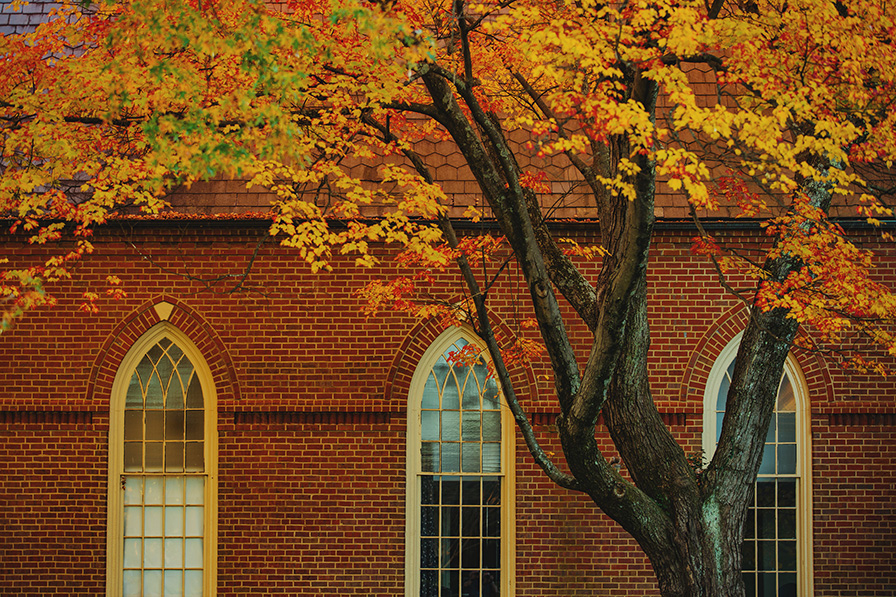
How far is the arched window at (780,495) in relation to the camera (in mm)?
8695

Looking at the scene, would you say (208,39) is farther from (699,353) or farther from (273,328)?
(699,353)

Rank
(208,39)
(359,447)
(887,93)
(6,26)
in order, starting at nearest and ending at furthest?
(208,39), (887,93), (359,447), (6,26)

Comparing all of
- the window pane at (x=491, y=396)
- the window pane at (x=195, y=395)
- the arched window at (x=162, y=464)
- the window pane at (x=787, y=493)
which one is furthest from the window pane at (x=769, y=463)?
the window pane at (x=195, y=395)

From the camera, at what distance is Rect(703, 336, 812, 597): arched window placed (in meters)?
8.70

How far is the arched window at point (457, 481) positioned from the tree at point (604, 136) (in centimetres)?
278

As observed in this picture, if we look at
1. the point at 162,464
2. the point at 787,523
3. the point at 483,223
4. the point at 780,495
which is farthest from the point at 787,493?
the point at 162,464

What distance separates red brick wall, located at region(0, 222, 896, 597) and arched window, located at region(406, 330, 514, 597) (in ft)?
0.69

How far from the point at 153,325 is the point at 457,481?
13.4 ft

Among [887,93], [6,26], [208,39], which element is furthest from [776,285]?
[6,26]

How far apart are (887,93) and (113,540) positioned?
9001 millimetres

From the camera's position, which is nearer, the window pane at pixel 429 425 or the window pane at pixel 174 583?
the window pane at pixel 174 583

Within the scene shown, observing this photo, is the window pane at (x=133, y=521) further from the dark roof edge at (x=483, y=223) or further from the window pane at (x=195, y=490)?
the dark roof edge at (x=483, y=223)

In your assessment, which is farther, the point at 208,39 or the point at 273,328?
the point at 273,328

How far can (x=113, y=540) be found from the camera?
863 centimetres
